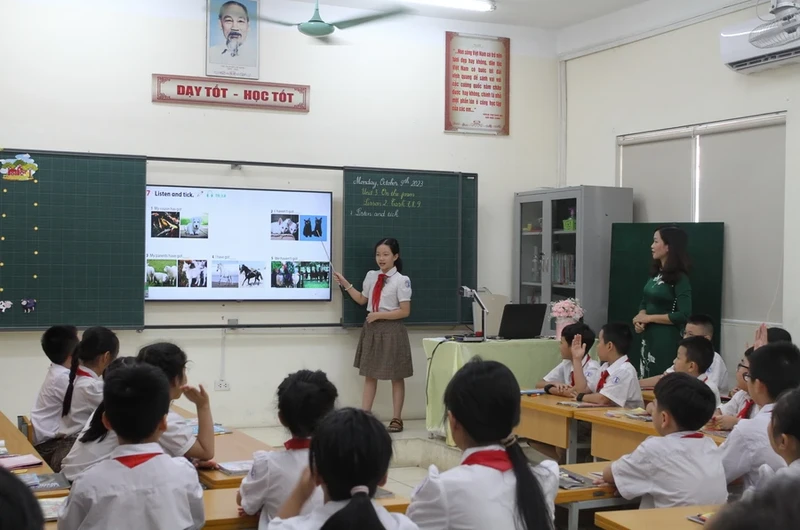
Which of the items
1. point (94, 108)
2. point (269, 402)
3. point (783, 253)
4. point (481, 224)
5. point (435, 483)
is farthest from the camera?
point (481, 224)

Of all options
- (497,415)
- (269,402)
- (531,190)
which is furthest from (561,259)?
(497,415)

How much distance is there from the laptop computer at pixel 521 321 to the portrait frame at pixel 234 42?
2.77 meters

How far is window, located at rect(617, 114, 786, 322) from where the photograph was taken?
5.91 m

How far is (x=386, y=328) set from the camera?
6762 millimetres

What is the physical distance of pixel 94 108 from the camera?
6332 mm

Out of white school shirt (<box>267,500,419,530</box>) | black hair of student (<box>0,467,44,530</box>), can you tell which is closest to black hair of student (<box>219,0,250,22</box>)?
white school shirt (<box>267,500,419,530</box>)

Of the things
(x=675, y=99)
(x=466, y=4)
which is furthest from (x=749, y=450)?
(x=466, y=4)

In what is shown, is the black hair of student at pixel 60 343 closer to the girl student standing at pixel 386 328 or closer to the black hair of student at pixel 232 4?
the girl student standing at pixel 386 328

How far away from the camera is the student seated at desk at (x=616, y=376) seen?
Result: 4875 millimetres

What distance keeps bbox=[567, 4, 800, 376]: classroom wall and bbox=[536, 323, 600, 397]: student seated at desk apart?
143 cm

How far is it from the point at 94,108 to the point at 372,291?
8.27 ft

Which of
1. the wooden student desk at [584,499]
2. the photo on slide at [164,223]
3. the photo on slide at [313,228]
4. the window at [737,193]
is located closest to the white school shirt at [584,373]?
the window at [737,193]

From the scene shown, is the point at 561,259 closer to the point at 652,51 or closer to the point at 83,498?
the point at 652,51

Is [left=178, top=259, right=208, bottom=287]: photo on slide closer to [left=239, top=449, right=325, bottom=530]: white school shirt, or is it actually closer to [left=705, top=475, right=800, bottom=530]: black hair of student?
[left=239, top=449, right=325, bottom=530]: white school shirt
